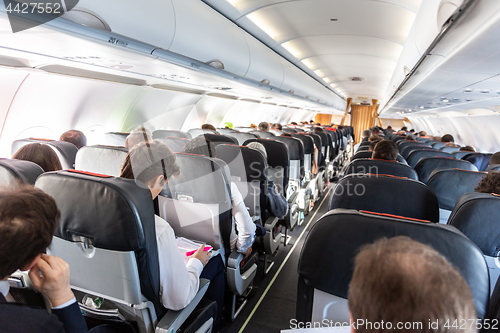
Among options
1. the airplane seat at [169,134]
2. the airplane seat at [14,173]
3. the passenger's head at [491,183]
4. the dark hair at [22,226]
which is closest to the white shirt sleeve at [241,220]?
the airplane seat at [14,173]

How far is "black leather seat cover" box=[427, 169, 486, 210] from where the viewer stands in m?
3.03

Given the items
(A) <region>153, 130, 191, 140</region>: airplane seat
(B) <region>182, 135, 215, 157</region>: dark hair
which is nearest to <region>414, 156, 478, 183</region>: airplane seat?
(B) <region>182, 135, 215, 157</region>: dark hair

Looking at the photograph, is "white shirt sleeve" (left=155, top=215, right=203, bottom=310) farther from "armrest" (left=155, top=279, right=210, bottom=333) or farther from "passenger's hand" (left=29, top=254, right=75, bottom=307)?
"passenger's hand" (left=29, top=254, right=75, bottom=307)

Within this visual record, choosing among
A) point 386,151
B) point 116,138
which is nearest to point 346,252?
point 386,151

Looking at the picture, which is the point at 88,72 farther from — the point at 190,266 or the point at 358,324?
the point at 358,324

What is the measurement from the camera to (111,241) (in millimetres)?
1479

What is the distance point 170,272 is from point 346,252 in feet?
3.47

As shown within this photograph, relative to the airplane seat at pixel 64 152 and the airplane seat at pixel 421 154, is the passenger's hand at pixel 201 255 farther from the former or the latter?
the airplane seat at pixel 421 154

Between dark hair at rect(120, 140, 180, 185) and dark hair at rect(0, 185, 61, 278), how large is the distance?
763 millimetres

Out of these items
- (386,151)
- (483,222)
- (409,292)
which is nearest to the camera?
(409,292)

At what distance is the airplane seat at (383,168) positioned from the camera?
3.40 metres

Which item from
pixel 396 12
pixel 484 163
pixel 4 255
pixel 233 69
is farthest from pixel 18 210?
pixel 484 163

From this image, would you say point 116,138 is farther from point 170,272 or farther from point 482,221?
point 482,221

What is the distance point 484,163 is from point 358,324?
20.6 ft
